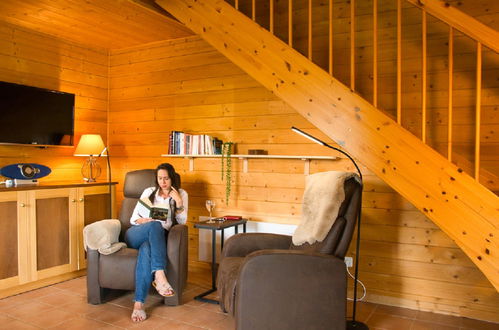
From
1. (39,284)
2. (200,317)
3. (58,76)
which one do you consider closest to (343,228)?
(200,317)

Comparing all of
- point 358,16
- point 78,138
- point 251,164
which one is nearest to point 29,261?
point 78,138

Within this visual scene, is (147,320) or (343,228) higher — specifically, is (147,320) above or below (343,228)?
below

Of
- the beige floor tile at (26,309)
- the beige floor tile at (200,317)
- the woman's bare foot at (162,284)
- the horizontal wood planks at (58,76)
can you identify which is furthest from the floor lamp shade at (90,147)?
the beige floor tile at (200,317)

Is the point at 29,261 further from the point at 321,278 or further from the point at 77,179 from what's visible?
the point at 321,278

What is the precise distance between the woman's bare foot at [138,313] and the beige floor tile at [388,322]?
150 cm

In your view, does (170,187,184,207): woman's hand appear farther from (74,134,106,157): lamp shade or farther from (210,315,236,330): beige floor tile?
(74,134,106,157): lamp shade

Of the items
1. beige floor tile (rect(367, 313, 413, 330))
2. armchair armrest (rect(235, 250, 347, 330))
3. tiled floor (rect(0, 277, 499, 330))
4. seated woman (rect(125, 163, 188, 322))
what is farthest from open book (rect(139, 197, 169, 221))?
beige floor tile (rect(367, 313, 413, 330))

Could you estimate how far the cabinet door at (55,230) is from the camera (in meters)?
3.46

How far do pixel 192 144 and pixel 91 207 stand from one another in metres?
1.07

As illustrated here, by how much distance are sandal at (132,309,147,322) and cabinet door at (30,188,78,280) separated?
1.09m

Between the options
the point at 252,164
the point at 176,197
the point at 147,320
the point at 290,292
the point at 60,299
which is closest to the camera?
the point at 290,292

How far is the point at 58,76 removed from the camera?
4180 millimetres

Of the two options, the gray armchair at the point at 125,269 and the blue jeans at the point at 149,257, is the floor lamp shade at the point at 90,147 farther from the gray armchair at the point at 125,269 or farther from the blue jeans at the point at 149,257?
the blue jeans at the point at 149,257

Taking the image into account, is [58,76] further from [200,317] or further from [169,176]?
[200,317]
